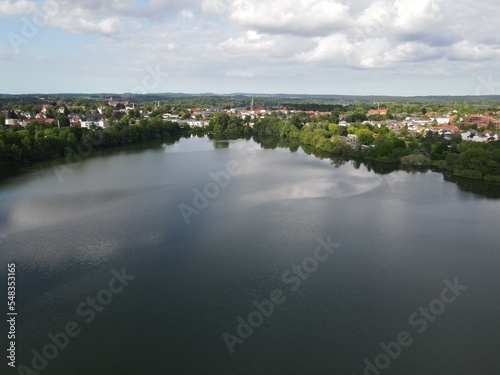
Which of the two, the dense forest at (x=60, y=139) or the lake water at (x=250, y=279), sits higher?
the dense forest at (x=60, y=139)

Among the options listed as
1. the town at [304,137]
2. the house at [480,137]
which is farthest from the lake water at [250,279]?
the house at [480,137]

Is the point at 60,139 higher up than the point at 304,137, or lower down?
higher up

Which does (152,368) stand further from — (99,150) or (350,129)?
(350,129)

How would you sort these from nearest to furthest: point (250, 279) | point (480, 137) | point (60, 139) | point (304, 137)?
point (250, 279), point (60, 139), point (480, 137), point (304, 137)

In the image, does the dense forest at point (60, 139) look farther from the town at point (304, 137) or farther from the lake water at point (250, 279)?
the lake water at point (250, 279)

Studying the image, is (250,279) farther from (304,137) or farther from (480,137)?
(480,137)

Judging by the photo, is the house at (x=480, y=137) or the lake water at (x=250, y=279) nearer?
the lake water at (x=250, y=279)

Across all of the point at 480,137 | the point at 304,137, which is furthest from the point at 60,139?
the point at 480,137

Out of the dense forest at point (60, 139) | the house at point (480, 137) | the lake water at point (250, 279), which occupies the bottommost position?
the lake water at point (250, 279)

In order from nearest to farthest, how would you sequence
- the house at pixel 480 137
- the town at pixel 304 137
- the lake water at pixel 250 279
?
the lake water at pixel 250 279, the town at pixel 304 137, the house at pixel 480 137

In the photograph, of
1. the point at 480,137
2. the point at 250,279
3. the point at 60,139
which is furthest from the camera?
the point at 480,137

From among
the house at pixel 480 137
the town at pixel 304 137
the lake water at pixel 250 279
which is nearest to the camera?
the lake water at pixel 250 279
